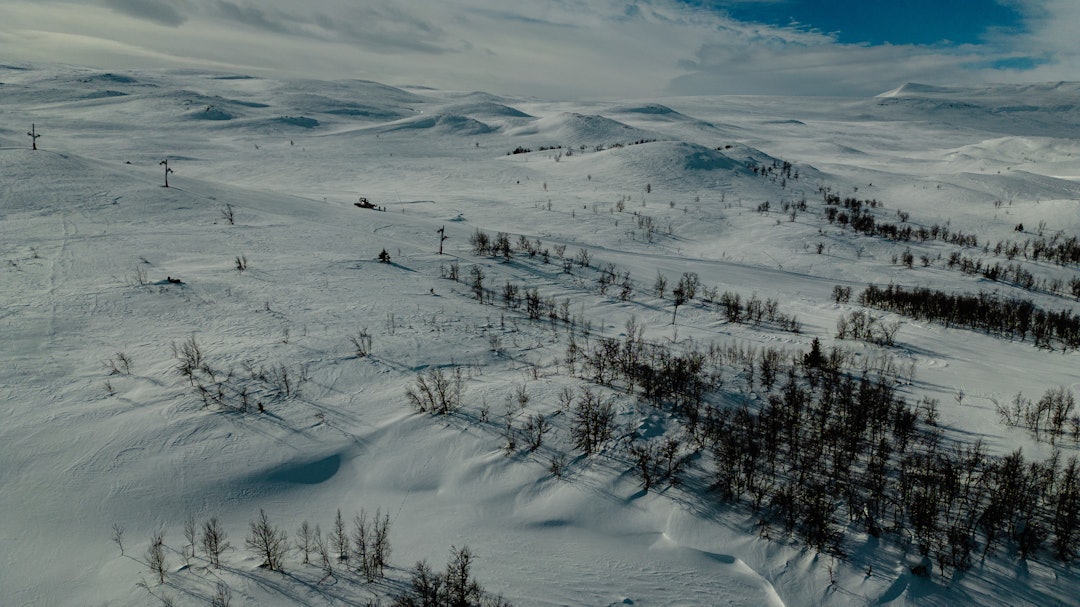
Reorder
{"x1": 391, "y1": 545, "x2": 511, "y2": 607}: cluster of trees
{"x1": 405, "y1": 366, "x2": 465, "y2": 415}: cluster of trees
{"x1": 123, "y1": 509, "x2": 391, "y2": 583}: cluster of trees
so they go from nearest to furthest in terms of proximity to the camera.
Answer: {"x1": 391, "y1": 545, "x2": 511, "y2": 607}: cluster of trees < {"x1": 123, "y1": 509, "x2": 391, "y2": 583}: cluster of trees < {"x1": 405, "y1": 366, "x2": 465, "y2": 415}: cluster of trees

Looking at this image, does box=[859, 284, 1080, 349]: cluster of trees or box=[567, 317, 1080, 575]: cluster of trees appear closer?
box=[567, 317, 1080, 575]: cluster of trees

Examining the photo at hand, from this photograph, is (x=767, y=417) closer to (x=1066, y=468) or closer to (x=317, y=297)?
(x=1066, y=468)

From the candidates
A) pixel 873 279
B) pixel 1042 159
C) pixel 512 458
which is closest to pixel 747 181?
pixel 873 279

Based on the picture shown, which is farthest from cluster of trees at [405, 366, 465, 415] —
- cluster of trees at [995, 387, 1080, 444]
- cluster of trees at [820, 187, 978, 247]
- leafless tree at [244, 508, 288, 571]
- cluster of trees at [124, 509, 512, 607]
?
cluster of trees at [820, 187, 978, 247]

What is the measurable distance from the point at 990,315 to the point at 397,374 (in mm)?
13101

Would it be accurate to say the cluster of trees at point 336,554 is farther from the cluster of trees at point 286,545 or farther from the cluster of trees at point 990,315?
the cluster of trees at point 990,315

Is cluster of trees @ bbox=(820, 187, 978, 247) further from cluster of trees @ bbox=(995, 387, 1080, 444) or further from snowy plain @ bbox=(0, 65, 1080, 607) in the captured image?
cluster of trees @ bbox=(995, 387, 1080, 444)

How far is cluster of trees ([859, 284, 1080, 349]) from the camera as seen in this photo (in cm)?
1166

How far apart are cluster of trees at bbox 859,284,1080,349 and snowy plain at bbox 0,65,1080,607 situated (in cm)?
69

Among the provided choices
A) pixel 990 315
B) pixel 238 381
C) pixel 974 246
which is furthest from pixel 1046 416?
pixel 974 246

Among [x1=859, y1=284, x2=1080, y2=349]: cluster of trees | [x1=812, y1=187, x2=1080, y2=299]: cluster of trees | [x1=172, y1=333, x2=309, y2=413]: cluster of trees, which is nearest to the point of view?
[x1=172, y1=333, x2=309, y2=413]: cluster of trees

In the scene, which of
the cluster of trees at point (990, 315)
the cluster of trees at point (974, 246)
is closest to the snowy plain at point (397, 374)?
the cluster of trees at point (990, 315)

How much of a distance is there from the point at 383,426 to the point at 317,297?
5110 mm

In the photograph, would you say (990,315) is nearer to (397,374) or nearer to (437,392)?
(437,392)
